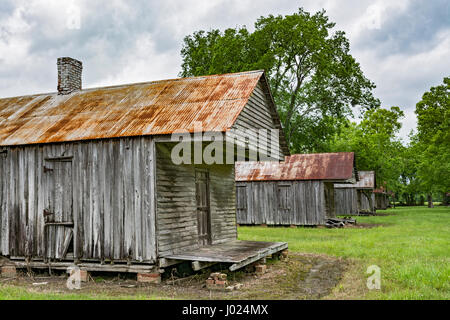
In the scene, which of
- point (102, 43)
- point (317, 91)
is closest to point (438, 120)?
point (317, 91)

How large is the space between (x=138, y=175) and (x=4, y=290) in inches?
150

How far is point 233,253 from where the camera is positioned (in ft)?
36.6

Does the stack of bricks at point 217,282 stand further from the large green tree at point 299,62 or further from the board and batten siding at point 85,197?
the large green tree at point 299,62

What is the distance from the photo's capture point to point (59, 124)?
1247cm

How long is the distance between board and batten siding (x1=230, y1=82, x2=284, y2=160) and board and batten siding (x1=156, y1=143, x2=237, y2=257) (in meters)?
1.92

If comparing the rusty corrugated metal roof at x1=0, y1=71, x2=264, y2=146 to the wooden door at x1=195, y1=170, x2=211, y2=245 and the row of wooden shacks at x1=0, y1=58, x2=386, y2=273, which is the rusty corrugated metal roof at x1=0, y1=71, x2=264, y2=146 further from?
the wooden door at x1=195, y1=170, x2=211, y2=245

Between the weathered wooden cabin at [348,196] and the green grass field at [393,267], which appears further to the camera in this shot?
the weathered wooden cabin at [348,196]

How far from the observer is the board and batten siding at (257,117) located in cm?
1122

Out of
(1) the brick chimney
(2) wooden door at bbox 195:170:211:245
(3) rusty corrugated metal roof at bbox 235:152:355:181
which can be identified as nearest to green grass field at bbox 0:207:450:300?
(2) wooden door at bbox 195:170:211:245

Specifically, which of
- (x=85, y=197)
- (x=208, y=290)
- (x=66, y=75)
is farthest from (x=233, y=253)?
(x=66, y=75)

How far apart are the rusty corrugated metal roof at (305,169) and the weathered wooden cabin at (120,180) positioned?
14.3m

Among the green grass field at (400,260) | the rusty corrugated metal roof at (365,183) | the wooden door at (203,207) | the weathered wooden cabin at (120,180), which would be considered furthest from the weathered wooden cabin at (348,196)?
the weathered wooden cabin at (120,180)

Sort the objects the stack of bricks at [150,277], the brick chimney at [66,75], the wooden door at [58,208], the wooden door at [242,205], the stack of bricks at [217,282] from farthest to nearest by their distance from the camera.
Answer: the wooden door at [242,205] → the brick chimney at [66,75] → the wooden door at [58,208] → the stack of bricks at [150,277] → the stack of bricks at [217,282]
